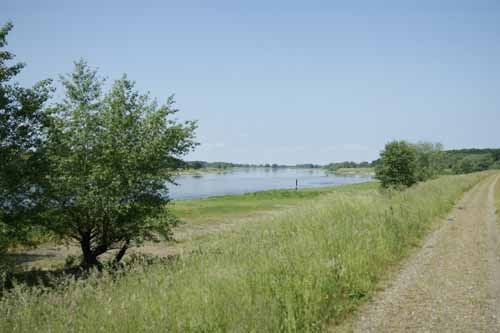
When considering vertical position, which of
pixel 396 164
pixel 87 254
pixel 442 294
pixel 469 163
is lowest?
pixel 87 254

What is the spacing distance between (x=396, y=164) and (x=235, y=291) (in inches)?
1733

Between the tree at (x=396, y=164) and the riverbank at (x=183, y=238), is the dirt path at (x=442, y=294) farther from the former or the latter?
the tree at (x=396, y=164)

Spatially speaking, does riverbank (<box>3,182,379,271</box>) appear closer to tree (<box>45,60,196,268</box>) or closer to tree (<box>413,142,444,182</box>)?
tree (<box>45,60,196,268</box>)

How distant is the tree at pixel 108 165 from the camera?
39.0ft

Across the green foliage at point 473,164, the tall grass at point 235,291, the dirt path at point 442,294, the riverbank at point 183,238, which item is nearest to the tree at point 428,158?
the riverbank at point 183,238

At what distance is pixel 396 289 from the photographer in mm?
6922

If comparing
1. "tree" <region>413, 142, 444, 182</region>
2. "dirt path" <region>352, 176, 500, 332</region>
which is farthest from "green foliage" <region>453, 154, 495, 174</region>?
"dirt path" <region>352, 176, 500, 332</region>

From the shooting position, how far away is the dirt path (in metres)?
5.35

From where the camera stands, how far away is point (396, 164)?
4428 centimetres

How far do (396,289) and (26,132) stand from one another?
40.2 feet

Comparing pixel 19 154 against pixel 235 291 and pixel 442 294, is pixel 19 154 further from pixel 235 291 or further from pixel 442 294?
pixel 442 294

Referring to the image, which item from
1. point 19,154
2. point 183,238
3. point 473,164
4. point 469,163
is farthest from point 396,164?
point 473,164

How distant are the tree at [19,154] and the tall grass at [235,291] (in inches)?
211

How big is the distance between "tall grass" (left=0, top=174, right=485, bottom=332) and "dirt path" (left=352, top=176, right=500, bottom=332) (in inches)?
19.6
